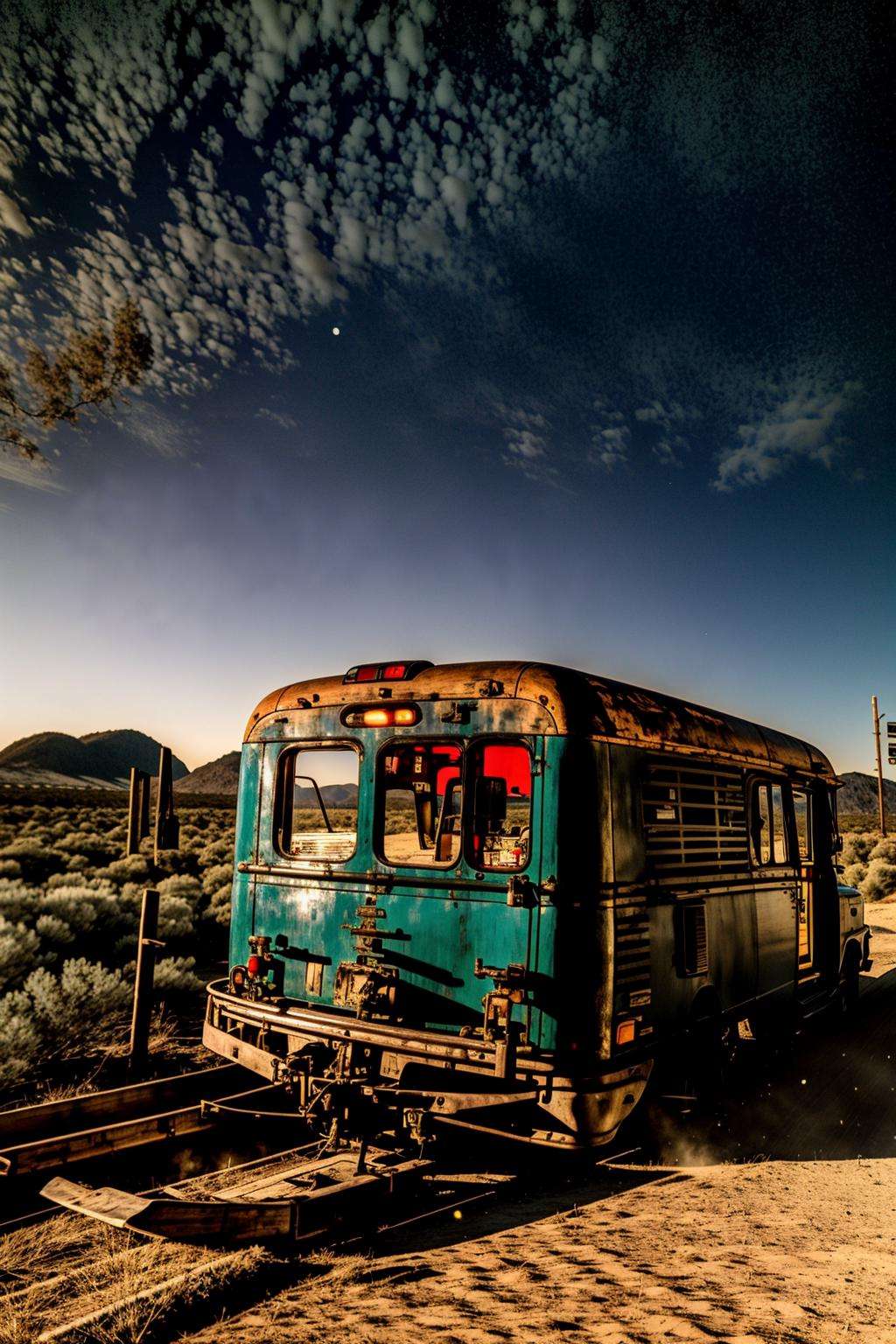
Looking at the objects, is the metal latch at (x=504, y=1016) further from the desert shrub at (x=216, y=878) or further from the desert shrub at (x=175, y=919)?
the desert shrub at (x=216, y=878)

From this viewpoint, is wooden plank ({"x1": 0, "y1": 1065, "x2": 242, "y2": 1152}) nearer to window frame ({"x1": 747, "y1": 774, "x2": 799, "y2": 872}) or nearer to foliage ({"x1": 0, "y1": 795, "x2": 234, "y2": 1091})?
foliage ({"x1": 0, "y1": 795, "x2": 234, "y2": 1091})

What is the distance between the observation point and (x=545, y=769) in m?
4.86

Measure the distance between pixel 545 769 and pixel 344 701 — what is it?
1.74m

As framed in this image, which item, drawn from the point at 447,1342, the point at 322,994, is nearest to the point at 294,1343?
the point at 447,1342

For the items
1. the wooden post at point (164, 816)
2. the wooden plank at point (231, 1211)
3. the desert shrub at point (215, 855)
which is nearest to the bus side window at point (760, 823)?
the wooden plank at point (231, 1211)

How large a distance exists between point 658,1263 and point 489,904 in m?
2.03

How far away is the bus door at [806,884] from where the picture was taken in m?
8.27

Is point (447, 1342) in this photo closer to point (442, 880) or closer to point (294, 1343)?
point (294, 1343)

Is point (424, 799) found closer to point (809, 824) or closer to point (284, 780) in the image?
point (284, 780)

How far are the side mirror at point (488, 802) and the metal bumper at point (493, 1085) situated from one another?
1.35 meters

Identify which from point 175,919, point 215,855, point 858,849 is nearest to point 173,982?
point 175,919

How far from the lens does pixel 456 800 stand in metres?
6.50

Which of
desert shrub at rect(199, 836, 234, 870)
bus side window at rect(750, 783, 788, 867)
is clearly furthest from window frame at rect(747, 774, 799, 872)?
desert shrub at rect(199, 836, 234, 870)

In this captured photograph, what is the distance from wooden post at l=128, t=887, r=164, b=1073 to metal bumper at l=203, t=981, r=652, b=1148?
8.11ft
